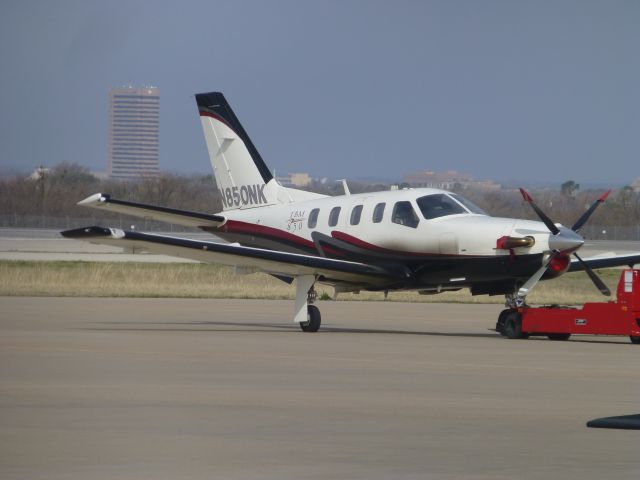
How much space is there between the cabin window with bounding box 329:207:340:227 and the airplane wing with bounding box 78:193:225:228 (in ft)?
8.34

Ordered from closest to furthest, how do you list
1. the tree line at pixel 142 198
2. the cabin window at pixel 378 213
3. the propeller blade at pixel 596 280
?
the propeller blade at pixel 596 280
the cabin window at pixel 378 213
the tree line at pixel 142 198

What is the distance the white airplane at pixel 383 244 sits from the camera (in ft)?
67.9

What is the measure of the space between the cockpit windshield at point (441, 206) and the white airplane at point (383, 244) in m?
0.02

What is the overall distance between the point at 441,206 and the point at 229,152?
6369mm

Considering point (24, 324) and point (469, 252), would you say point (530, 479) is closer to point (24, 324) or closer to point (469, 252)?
point (469, 252)

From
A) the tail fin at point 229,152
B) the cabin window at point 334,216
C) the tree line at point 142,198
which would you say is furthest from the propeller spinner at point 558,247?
the tree line at point 142,198

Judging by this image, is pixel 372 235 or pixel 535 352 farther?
pixel 372 235

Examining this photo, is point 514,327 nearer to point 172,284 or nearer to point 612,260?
point 612,260

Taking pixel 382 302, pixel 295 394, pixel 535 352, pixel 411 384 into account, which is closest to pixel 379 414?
pixel 295 394

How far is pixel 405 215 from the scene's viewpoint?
73.3 feet

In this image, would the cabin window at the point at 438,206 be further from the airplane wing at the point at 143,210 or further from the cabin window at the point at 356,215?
the airplane wing at the point at 143,210

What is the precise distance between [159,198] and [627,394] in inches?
3931

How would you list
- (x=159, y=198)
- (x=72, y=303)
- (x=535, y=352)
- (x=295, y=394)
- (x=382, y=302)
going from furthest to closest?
(x=159, y=198) < (x=382, y=302) < (x=72, y=303) < (x=535, y=352) < (x=295, y=394)

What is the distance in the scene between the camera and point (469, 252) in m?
Answer: 21.2
